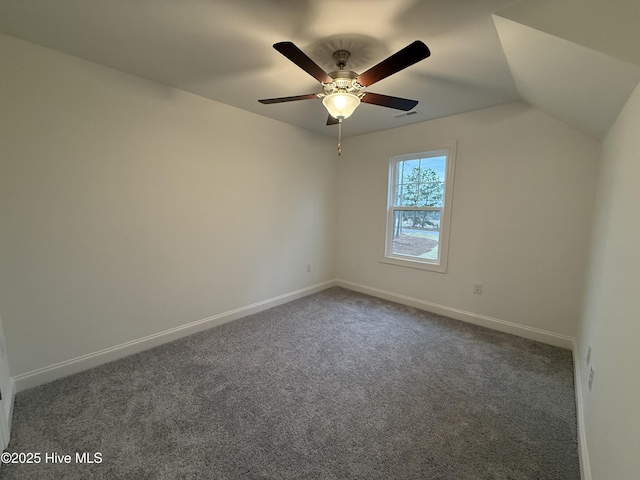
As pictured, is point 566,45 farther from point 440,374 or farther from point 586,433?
point 440,374

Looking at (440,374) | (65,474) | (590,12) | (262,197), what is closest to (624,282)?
(590,12)

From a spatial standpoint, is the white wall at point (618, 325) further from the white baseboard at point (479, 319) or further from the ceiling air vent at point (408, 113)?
the ceiling air vent at point (408, 113)

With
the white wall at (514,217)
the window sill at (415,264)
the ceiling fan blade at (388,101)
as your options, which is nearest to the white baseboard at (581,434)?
the white wall at (514,217)

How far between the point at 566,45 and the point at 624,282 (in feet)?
3.77

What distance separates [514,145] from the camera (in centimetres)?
274

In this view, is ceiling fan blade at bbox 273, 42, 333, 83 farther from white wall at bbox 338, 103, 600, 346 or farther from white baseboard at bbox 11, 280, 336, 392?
white baseboard at bbox 11, 280, 336, 392

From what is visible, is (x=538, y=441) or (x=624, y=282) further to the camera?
(x=538, y=441)

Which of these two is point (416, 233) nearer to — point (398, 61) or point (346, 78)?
point (346, 78)

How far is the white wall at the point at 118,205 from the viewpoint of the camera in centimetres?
184

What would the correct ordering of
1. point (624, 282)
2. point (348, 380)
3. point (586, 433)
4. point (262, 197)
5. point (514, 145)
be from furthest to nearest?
1. point (262, 197)
2. point (514, 145)
3. point (348, 380)
4. point (586, 433)
5. point (624, 282)


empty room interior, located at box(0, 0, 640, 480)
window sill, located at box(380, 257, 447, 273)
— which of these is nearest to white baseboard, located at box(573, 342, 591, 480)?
empty room interior, located at box(0, 0, 640, 480)

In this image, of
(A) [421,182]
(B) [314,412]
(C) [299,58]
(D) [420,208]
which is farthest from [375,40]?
(B) [314,412]

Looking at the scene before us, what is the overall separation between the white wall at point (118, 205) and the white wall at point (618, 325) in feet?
9.88

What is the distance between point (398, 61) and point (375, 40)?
459mm
